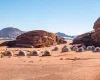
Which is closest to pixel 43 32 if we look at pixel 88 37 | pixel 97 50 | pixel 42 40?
pixel 42 40

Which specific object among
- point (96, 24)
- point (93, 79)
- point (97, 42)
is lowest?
point (93, 79)

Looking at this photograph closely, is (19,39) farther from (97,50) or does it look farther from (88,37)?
(97,50)

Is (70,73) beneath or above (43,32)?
beneath

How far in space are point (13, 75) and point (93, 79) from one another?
278 inches

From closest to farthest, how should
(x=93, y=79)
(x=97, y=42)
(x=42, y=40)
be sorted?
(x=93, y=79) → (x=97, y=42) → (x=42, y=40)

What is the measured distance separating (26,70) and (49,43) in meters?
50.4

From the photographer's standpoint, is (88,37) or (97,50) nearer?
(97,50)

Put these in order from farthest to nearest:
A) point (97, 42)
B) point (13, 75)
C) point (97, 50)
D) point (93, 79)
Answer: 1. point (97, 42)
2. point (97, 50)
3. point (13, 75)
4. point (93, 79)

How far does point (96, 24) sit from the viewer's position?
67688 millimetres

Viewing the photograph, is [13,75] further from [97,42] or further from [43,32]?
[43,32]

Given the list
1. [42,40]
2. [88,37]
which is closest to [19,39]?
[42,40]

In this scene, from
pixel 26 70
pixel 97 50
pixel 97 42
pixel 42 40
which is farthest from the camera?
pixel 42 40

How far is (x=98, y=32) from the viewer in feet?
221

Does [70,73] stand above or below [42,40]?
below
